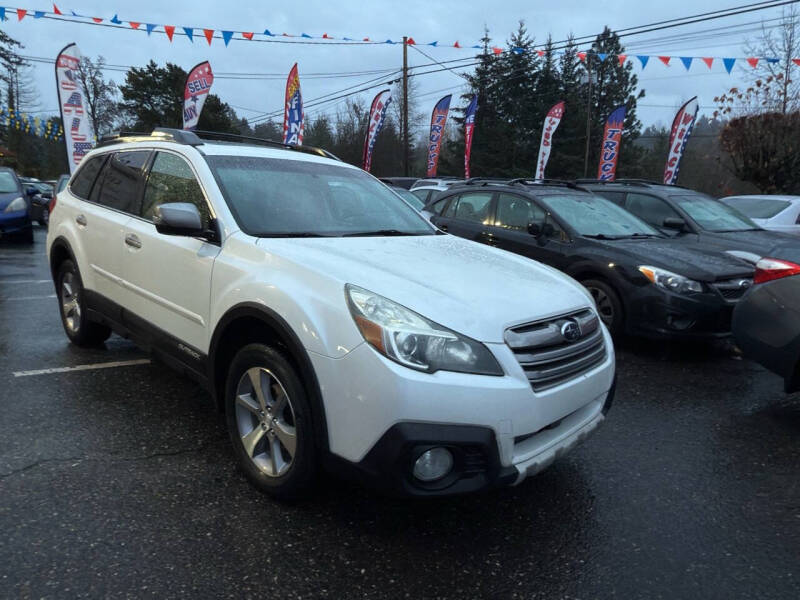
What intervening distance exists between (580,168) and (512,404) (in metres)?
40.9

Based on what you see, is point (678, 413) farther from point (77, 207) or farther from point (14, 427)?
point (77, 207)

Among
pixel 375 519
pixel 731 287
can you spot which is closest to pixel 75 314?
pixel 375 519

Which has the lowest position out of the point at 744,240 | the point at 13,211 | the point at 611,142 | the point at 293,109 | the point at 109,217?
the point at 744,240

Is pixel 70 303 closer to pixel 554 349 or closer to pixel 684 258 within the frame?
pixel 554 349

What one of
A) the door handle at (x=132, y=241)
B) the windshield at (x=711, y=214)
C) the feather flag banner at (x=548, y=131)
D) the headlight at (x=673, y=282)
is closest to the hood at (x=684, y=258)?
the headlight at (x=673, y=282)

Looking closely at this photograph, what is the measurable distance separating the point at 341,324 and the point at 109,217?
2612 millimetres

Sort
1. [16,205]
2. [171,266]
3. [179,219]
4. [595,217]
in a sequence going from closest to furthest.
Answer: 1. [179,219]
2. [171,266]
3. [595,217]
4. [16,205]

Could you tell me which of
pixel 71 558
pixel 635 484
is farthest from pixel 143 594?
pixel 635 484

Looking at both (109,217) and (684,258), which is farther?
(684,258)

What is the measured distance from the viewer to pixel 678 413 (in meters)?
4.06

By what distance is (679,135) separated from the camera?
1936 cm

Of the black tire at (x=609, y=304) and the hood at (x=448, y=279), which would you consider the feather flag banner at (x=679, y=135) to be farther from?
the hood at (x=448, y=279)

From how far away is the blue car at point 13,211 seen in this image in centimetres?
1244

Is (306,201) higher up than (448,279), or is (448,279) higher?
(306,201)
